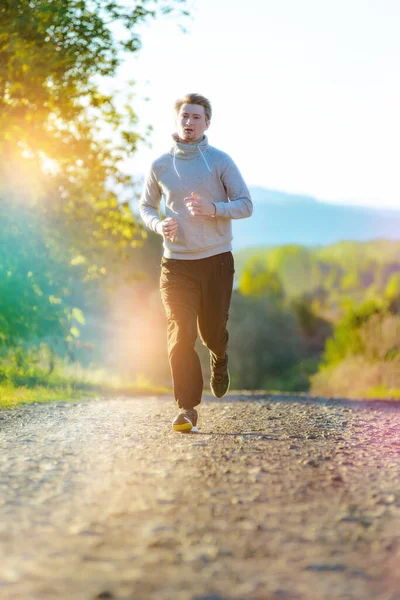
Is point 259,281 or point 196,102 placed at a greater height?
point 259,281

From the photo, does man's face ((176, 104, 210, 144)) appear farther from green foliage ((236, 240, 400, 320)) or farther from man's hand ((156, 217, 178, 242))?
green foliage ((236, 240, 400, 320))

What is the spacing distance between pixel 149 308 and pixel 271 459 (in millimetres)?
26140

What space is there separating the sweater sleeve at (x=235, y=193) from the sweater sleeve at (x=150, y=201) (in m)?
0.53

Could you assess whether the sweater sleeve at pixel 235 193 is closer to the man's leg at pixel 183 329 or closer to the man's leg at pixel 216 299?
the man's leg at pixel 216 299

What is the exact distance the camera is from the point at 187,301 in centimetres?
570

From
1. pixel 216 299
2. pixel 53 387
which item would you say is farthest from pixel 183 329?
pixel 53 387

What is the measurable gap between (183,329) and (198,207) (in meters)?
0.91

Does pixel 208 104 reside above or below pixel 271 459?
above

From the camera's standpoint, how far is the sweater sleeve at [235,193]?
559 cm

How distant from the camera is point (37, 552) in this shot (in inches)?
112

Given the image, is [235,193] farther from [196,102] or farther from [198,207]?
[196,102]

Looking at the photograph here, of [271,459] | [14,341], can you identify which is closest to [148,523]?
[271,459]

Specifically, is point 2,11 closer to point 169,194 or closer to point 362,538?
point 169,194

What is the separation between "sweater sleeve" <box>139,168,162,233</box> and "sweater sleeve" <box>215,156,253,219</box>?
0.53 metres
